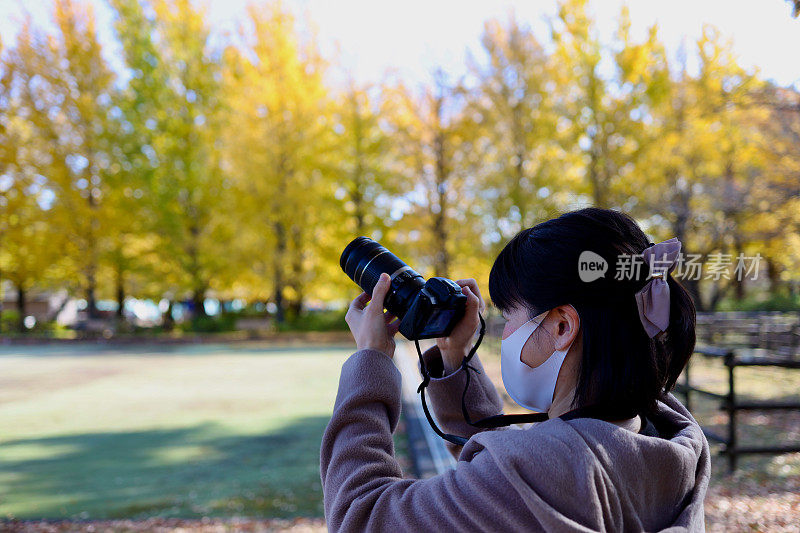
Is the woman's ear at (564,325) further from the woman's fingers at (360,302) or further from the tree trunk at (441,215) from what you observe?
the tree trunk at (441,215)

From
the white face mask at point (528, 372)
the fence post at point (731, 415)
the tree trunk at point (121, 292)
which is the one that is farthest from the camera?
the tree trunk at point (121, 292)

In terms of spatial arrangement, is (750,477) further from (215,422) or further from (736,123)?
(736,123)

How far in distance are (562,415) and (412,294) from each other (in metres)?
0.34

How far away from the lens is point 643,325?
2.70ft

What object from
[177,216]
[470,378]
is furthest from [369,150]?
[470,378]

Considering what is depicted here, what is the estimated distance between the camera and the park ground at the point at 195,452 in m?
2.99

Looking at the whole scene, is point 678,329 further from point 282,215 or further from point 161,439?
point 282,215

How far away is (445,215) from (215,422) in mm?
10513

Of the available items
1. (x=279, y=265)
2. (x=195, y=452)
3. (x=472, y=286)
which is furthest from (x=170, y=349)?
(x=472, y=286)

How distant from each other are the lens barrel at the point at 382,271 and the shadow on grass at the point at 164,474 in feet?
7.47

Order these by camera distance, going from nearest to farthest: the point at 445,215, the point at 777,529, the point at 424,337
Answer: the point at 424,337 < the point at 777,529 < the point at 445,215

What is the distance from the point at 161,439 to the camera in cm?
480

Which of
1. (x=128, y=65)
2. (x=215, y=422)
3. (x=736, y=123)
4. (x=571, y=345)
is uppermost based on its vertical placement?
(x=128, y=65)

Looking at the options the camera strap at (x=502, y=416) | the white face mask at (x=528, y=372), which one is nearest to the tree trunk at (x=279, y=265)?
the camera strap at (x=502, y=416)
